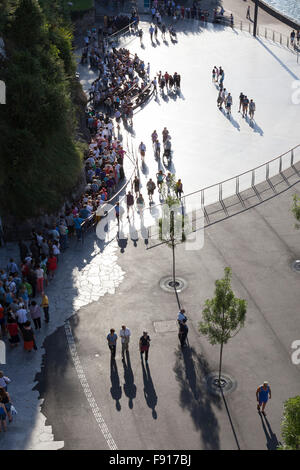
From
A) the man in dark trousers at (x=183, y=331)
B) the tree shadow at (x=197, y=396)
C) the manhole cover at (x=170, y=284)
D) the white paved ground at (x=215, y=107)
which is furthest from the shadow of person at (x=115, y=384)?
the white paved ground at (x=215, y=107)

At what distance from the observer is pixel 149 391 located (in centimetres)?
1811

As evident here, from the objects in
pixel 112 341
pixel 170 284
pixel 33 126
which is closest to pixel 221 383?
pixel 112 341

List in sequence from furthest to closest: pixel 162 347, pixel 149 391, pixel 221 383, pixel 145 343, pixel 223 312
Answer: pixel 162 347
pixel 145 343
pixel 221 383
pixel 149 391
pixel 223 312

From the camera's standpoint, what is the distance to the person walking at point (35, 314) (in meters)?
20.0

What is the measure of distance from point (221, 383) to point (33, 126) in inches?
527

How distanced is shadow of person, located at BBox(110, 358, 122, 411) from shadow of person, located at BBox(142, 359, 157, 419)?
76 centimetres

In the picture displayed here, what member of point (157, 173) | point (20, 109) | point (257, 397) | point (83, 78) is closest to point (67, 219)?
point (20, 109)

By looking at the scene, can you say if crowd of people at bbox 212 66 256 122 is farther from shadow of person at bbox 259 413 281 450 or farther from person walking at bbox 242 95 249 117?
shadow of person at bbox 259 413 281 450

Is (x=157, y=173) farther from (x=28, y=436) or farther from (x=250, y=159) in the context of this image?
(x=28, y=436)

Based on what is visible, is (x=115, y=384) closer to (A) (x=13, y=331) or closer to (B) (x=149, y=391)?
(B) (x=149, y=391)

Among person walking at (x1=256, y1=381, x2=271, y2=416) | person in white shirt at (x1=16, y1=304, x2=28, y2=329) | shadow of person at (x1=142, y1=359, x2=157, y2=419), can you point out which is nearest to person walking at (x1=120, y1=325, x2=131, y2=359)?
shadow of person at (x1=142, y1=359, x2=157, y2=419)

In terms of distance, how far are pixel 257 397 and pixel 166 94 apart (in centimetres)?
2909

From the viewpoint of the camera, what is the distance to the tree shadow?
16.6 metres

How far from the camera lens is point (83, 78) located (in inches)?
1756
